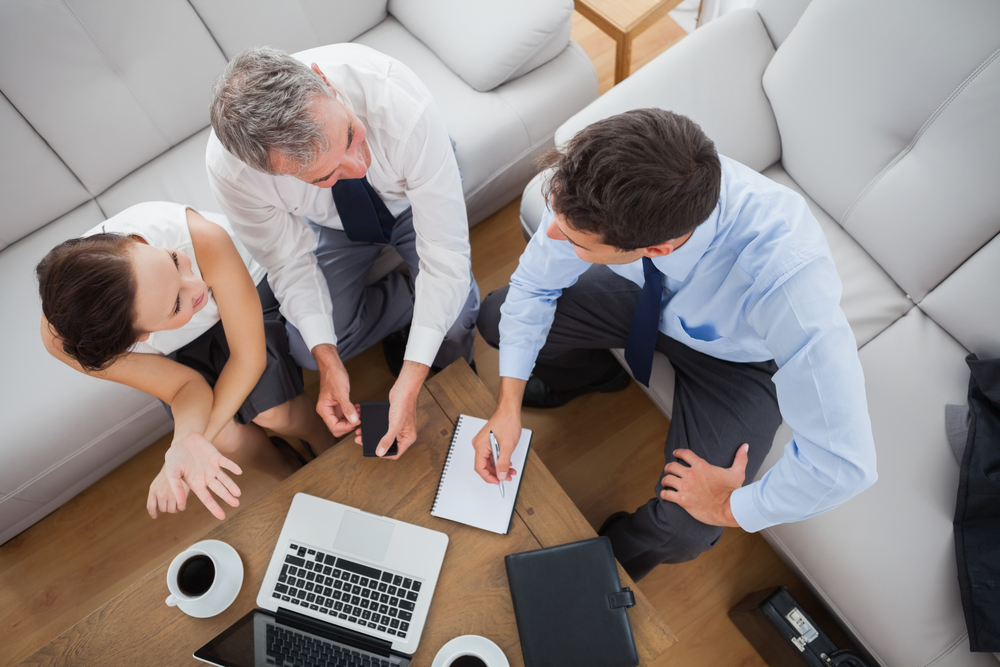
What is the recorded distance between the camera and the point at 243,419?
4.81 ft

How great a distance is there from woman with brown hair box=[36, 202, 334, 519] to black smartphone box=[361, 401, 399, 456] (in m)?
0.27

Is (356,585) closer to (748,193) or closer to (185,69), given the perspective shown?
(748,193)

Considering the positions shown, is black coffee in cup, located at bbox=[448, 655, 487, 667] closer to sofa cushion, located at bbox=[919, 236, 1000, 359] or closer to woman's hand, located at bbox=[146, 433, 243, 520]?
woman's hand, located at bbox=[146, 433, 243, 520]

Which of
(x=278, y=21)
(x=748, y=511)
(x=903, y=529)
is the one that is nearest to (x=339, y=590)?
(x=748, y=511)

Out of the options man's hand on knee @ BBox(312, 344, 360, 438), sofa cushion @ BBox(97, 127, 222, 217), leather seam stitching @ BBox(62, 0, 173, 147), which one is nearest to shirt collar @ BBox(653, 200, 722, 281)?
man's hand on knee @ BBox(312, 344, 360, 438)

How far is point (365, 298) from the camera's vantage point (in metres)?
1.68

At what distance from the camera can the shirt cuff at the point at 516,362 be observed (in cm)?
134

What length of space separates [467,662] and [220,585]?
466 millimetres

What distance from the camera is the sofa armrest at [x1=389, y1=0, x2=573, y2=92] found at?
1.67m

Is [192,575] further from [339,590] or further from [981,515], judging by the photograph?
[981,515]

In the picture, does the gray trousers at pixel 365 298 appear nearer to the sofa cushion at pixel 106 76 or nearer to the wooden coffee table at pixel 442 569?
the wooden coffee table at pixel 442 569

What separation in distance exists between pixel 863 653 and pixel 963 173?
43.0 inches

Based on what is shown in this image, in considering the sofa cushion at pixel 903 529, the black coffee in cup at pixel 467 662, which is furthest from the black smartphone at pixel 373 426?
the sofa cushion at pixel 903 529

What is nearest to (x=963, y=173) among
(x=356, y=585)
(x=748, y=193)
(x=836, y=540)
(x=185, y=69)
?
(x=748, y=193)
